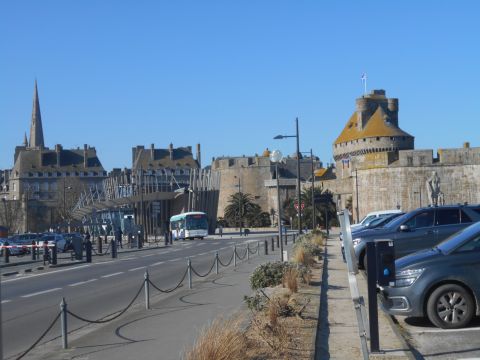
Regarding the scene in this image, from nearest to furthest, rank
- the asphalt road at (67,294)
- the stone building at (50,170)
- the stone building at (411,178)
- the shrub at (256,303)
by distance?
the shrub at (256,303) < the asphalt road at (67,294) < the stone building at (411,178) < the stone building at (50,170)

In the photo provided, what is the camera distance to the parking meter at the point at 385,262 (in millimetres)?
8656

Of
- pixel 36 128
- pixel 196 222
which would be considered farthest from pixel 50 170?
pixel 196 222

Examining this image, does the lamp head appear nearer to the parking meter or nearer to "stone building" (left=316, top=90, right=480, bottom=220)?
the parking meter

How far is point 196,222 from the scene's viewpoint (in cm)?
6906

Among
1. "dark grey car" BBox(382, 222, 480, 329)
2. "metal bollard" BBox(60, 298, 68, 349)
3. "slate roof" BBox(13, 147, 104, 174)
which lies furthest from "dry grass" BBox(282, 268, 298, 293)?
"slate roof" BBox(13, 147, 104, 174)

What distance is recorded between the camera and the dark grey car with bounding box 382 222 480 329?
10.4 m

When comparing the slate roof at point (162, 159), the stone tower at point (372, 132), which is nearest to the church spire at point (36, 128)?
the slate roof at point (162, 159)

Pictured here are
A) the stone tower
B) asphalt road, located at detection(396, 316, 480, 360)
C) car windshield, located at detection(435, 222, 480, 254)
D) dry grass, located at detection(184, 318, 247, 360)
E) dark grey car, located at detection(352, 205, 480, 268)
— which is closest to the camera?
dry grass, located at detection(184, 318, 247, 360)

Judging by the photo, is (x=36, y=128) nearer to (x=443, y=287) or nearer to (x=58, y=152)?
(x=58, y=152)

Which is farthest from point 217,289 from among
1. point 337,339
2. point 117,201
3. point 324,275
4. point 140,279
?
point 117,201

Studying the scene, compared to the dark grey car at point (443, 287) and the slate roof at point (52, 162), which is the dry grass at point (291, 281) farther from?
the slate roof at point (52, 162)

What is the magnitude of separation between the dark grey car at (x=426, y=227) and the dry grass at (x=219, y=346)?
10.6 meters

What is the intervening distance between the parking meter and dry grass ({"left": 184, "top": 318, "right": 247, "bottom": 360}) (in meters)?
1.92

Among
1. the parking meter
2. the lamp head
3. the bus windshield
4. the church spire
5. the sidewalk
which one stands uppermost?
the church spire
